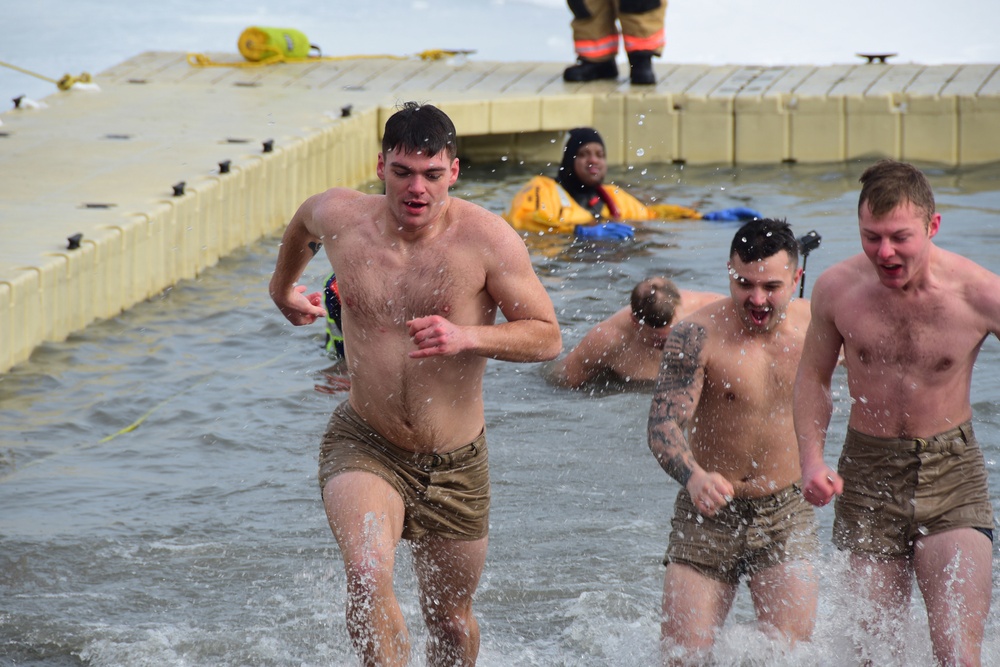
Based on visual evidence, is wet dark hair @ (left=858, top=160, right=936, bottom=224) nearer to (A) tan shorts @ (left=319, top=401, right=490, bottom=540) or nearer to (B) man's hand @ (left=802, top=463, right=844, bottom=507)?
(B) man's hand @ (left=802, top=463, right=844, bottom=507)

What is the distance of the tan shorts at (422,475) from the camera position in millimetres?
3916

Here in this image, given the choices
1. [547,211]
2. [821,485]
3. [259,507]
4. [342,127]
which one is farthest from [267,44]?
[821,485]

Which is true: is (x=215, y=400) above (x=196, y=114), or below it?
below

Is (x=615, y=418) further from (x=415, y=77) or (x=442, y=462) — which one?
(x=415, y=77)

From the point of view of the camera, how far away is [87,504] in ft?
19.3

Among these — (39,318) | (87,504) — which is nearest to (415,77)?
(39,318)

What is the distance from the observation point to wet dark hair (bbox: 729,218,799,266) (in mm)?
4066

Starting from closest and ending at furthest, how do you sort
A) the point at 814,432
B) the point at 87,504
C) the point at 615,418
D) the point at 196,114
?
the point at 814,432, the point at 87,504, the point at 615,418, the point at 196,114

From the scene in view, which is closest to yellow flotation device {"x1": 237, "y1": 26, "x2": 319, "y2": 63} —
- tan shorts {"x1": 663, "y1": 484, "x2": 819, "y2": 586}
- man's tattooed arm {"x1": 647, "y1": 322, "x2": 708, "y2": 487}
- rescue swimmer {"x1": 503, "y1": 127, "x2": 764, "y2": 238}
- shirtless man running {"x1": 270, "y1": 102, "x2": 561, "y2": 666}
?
rescue swimmer {"x1": 503, "y1": 127, "x2": 764, "y2": 238}

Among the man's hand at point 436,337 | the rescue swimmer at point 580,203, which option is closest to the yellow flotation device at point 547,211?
the rescue swimmer at point 580,203

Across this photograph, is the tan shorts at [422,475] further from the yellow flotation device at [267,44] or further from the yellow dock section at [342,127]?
the yellow flotation device at [267,44]

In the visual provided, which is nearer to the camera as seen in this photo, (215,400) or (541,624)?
(541,624)

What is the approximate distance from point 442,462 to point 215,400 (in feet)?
12.1

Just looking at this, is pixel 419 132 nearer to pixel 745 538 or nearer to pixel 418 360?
pixel 418 360
